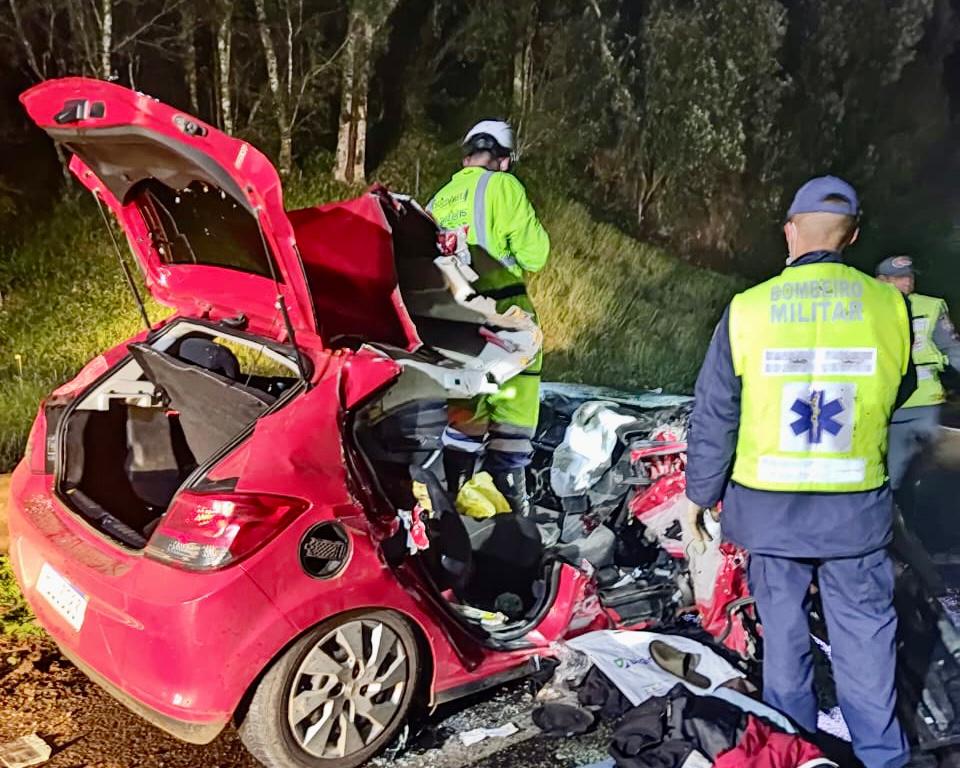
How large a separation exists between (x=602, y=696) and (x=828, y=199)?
1.70 metres

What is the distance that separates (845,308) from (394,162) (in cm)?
594

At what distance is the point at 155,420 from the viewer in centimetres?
336

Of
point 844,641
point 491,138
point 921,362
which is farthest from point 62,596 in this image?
point 921,362

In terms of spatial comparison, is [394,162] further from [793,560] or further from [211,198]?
[793,560]

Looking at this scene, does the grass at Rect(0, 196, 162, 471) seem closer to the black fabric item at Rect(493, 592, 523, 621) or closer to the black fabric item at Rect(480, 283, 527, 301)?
the black fabric item at Rect(480, 283, 527, 301)

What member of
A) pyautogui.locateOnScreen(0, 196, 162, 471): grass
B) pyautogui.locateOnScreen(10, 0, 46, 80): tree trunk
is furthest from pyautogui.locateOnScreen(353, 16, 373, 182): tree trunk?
pyautogui.locateOnScreen(10, 0, 46, 80): tree trunk

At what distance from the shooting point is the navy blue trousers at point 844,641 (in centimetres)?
270

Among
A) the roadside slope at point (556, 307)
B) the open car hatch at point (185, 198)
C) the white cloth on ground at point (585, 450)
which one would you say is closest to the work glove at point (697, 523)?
A: the white cloth on ground at point (585, 450)

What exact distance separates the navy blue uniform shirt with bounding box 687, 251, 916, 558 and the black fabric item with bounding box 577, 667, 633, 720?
66 centimetres

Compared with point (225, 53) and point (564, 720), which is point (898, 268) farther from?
point (225, 53)

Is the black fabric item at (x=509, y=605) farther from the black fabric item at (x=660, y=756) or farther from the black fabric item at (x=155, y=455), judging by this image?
the black fabric item at (x=155, y=455)

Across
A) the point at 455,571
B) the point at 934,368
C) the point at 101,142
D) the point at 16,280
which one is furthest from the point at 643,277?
the point at 101,142

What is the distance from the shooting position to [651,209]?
32.2ft

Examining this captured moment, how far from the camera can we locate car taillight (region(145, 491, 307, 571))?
2.32m
